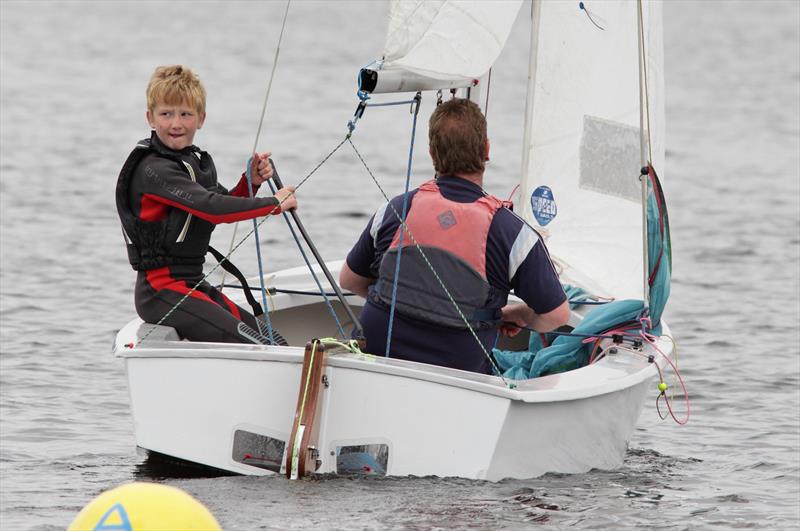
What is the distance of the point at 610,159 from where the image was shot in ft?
21.6

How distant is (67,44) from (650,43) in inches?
864

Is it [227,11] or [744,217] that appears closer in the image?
[744,217]

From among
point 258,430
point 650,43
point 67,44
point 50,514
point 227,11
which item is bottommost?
point 50,514

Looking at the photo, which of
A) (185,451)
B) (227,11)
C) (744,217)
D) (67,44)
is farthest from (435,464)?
(227,11)

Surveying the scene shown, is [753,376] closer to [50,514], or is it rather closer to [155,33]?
[50,514]

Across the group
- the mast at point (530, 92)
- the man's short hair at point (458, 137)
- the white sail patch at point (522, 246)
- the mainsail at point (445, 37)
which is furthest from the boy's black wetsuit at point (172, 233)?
the mast at point (530, 92)

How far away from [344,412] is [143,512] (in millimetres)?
1269

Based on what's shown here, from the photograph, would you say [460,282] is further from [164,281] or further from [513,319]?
[164,281]

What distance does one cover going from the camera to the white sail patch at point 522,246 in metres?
4.89

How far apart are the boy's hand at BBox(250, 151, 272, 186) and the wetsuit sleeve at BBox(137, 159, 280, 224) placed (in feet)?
0.70

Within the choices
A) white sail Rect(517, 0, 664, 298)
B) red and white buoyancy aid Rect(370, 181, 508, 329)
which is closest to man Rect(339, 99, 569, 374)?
red and white buoyancy aid Rect(370, 181, 508, 329)

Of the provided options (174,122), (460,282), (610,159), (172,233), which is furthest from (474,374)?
(610,159)

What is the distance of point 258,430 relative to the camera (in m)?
4.64

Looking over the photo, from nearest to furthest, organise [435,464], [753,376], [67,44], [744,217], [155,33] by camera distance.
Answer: [435,464], [753,376], [744,217], [67,44], [155,33]
